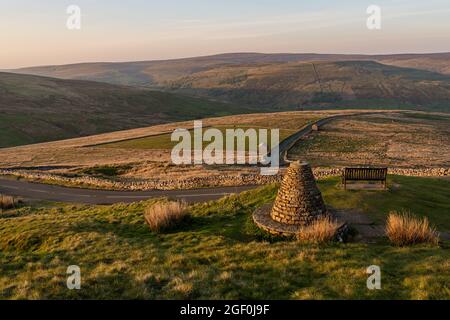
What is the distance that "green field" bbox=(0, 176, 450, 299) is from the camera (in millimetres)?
10391

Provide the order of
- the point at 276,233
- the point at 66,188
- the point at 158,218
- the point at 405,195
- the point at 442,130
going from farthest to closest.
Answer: the point at 442,130
the point at 66,188
the point at 405,195
the point at 158,218
the point at 276,233

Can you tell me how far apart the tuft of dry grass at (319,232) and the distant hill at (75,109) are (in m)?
97.1

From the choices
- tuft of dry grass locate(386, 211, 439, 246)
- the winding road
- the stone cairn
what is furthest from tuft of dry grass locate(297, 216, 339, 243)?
the winding road

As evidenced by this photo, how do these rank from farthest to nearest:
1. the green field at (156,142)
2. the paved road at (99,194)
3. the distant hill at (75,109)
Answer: the distant hill at (75,109) → the green field at (156,142) → the paved road at (99,194)

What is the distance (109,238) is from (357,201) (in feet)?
40.6

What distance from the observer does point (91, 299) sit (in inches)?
405

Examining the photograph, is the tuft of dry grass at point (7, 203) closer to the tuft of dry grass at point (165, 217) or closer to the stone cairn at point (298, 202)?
the tuft of dry grass at point (165, 217)

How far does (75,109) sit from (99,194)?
121 meters

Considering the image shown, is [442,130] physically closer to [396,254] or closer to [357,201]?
[357,201]

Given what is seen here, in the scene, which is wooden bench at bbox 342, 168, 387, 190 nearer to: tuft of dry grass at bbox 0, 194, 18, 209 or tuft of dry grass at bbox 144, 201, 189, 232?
tuft of dry grass at bbox 144, 201, 189, 232

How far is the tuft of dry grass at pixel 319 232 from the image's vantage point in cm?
1448

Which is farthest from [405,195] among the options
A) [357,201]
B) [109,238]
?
[109,238]

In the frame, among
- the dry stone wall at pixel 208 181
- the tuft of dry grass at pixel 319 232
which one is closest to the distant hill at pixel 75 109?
the dry stone wall at pixel 208 181

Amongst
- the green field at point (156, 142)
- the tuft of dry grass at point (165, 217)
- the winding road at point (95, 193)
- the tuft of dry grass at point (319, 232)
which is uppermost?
the tuft of dry grass at point (319, 232)
